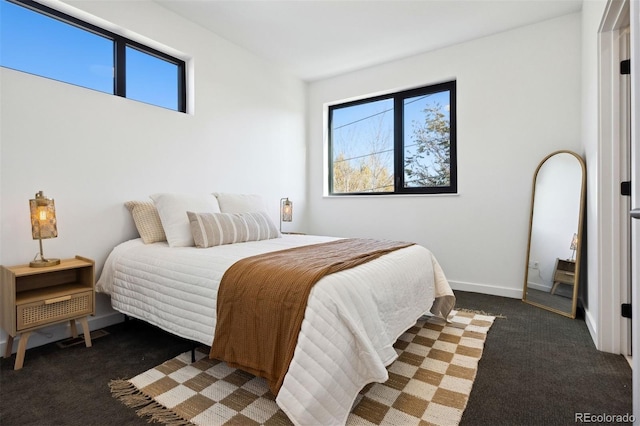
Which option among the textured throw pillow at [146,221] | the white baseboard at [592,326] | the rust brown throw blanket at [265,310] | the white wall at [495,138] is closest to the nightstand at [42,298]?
the textured throw pillow at [146,221]

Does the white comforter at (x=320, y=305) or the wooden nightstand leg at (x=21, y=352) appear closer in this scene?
the white comforter at (x=320, y=305)

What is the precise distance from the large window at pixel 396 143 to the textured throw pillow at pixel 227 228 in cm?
182

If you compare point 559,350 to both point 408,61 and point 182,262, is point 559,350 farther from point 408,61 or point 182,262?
point 408,61

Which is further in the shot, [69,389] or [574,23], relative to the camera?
[574,23]

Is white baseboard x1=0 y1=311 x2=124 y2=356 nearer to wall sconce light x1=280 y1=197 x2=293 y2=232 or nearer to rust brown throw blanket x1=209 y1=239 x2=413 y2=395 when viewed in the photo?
rust brown throw blanket x1=209 y1=239 x2=413 y2=395

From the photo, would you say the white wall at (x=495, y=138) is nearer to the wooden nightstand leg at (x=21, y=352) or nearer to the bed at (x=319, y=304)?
the bed at (x=319, y=304)

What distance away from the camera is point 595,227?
220 cm

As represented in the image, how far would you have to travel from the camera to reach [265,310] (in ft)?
4.78

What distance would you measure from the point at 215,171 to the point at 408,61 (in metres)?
2.51

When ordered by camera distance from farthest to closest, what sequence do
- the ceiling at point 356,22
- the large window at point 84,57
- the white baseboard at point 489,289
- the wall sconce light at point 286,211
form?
the wall sconce light at point 286,211 → the white baseboard at point 489,289 → the ceiling at point 356,22 → the large window at point 84,57

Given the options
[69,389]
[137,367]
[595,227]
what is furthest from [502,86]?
[69,389]

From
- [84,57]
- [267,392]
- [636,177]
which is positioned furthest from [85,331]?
[636,177]

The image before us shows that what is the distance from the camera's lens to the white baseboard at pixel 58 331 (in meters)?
2.12

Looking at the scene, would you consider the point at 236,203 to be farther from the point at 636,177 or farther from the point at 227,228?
the point at 636,177
